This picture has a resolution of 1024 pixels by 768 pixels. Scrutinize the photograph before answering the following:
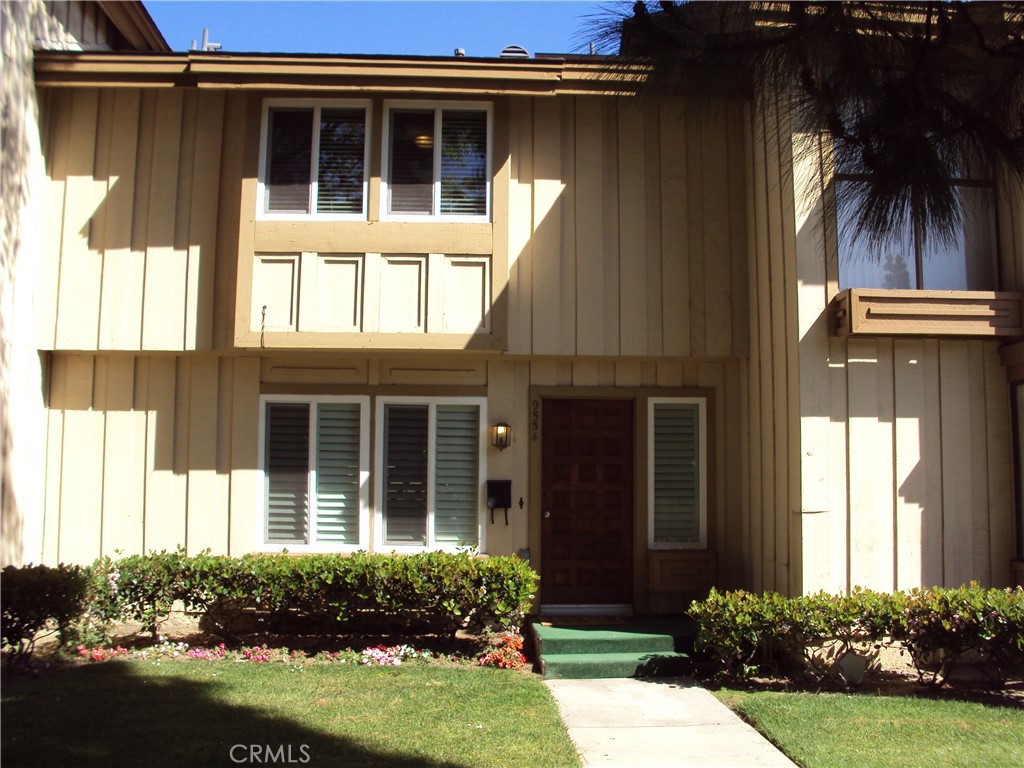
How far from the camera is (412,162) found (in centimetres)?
862

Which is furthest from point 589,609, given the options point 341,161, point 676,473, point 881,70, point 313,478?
point 881,70

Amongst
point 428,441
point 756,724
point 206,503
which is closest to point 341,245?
point 428,441

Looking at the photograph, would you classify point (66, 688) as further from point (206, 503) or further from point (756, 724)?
point (756, 724)

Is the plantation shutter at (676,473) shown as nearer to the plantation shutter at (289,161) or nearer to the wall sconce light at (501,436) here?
the wall sconce light at (501,436)

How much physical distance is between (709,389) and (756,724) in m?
3.93

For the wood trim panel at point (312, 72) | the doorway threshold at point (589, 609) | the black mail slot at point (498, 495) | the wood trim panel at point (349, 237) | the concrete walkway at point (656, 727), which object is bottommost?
the concrete walkway at point (656, 727)

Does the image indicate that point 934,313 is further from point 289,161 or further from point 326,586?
point 289,161

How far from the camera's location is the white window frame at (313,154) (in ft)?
27.7

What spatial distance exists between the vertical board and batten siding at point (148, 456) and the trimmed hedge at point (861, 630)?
194 inches

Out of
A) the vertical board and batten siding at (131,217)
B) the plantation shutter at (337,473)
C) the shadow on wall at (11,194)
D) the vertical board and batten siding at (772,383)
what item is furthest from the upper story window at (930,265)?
the shadow on wall at (11,194)

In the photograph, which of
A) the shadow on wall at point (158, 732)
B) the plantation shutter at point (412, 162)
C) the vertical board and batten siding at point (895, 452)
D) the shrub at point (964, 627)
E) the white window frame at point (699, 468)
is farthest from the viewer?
the white window frame at point (699, 468)

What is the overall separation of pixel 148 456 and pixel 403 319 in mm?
3090

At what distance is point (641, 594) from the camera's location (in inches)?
339

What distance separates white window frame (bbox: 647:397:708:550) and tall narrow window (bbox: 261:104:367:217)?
384 centimetres
